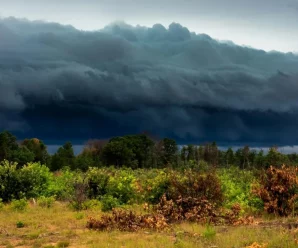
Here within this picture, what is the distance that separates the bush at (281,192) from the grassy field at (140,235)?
69.1 inches

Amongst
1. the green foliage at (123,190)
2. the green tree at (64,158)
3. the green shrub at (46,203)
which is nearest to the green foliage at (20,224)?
the green shrub at (46,203)

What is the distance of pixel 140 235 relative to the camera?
491 inches

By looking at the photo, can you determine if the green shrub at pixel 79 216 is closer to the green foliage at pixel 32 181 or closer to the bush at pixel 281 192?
the green foliage at pixel 32 181

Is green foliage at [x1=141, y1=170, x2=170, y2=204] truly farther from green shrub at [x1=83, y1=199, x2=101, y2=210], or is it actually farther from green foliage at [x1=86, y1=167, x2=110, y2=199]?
green foliage at [x1=86, y1=167, x2=110, y2=199]

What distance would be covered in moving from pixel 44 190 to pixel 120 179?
189 inches

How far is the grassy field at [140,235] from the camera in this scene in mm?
10720

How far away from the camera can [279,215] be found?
1670cm

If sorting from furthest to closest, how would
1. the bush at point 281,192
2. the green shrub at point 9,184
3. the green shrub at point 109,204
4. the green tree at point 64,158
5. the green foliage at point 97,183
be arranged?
the green tree at point 64,158 < the green shrub at point 9,184 < the green foliage at point 97,183 < the green shrub at point 109,204 < the bush at point 281,192

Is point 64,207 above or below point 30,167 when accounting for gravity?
below

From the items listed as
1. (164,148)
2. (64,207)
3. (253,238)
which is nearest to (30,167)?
(64,207)

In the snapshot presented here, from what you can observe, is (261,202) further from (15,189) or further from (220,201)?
(15,189)

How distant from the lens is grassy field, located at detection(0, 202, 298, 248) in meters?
10.7

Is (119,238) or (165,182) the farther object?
(165,182)

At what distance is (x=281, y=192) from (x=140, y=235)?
6639 millimetres
